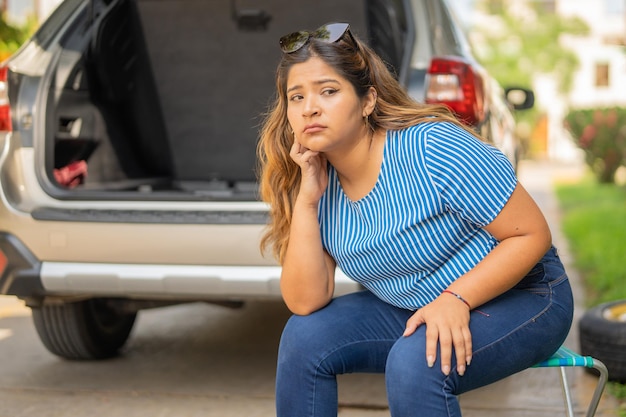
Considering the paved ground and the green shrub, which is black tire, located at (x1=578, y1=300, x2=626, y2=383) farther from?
the green shrub

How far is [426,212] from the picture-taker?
2188 millimetres

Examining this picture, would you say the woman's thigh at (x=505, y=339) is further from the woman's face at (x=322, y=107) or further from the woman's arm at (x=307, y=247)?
the woman's face at (x=322, y=107)

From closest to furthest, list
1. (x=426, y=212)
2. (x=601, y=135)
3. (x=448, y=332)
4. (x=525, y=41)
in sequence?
(x=448, y=332)
(x=426, y=212)
(x=601, y=135)
(x=525, y=41)

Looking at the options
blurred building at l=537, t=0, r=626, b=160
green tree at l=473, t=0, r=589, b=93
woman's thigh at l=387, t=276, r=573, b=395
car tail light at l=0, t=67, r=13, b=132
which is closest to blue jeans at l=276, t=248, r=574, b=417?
woman's thigh at l=387, t=276, r=573, b=395

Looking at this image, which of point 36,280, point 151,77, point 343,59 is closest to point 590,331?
point 343,59

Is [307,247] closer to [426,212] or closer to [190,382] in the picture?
[426,212]

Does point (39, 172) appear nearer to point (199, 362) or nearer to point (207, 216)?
point (207, 216)

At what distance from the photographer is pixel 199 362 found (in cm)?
411

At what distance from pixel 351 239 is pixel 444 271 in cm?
26

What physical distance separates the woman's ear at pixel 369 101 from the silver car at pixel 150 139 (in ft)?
1.80

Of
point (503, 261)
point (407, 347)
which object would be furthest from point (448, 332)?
point (503, 261)

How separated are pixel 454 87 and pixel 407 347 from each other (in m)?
1.43

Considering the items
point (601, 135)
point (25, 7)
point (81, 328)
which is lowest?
point (601, 135)

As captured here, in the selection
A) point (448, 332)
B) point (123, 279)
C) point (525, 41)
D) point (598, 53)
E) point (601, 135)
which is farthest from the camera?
point (598, 53)
